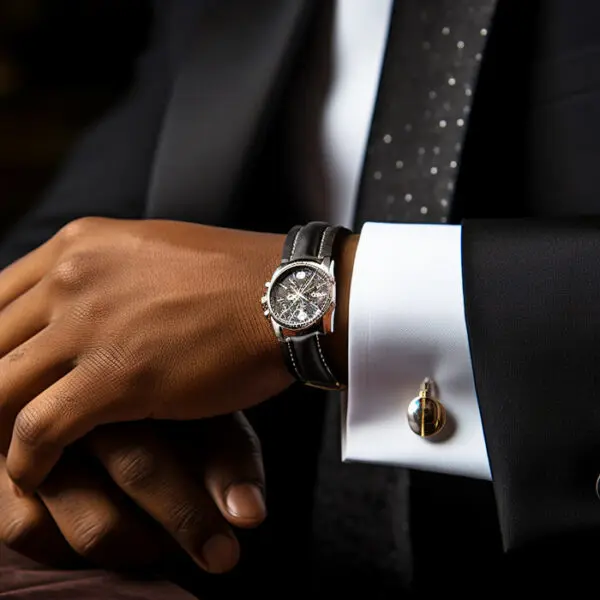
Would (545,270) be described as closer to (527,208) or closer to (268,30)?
(527,208)

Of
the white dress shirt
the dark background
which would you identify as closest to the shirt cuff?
the white dress shirt

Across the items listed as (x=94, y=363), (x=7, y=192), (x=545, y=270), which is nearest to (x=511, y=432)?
(x=545, y=270)

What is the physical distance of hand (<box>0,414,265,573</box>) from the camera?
0.56 m

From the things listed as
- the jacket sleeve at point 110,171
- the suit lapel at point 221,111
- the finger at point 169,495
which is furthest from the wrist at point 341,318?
the jacket sleeve at point 110,171

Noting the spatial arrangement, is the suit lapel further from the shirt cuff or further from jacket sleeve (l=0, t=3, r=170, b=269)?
the shirt cuff

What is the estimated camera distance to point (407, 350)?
0.57 m

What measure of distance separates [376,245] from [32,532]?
0.28 m

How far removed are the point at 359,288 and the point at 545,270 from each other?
112 millimetres

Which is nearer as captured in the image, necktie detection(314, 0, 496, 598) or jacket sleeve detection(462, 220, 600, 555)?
jacket sleeve detection(462, 220, 600, 555)

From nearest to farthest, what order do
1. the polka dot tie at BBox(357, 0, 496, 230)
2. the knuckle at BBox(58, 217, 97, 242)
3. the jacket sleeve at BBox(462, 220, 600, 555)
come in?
the jacket sleeve at BBox(462, 220, 600, 555)
the knuckle at BBox(58, 217, 97, 242)
the polka dot tie at BBox(357, 0, 496, 230)

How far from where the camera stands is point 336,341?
0.57m

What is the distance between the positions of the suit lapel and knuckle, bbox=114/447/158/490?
305mm

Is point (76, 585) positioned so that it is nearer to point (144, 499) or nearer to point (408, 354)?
point (144, 499)

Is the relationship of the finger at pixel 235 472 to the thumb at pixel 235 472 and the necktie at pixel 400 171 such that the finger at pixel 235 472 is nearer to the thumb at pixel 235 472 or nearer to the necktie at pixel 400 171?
the thumb at pixel 235 472
